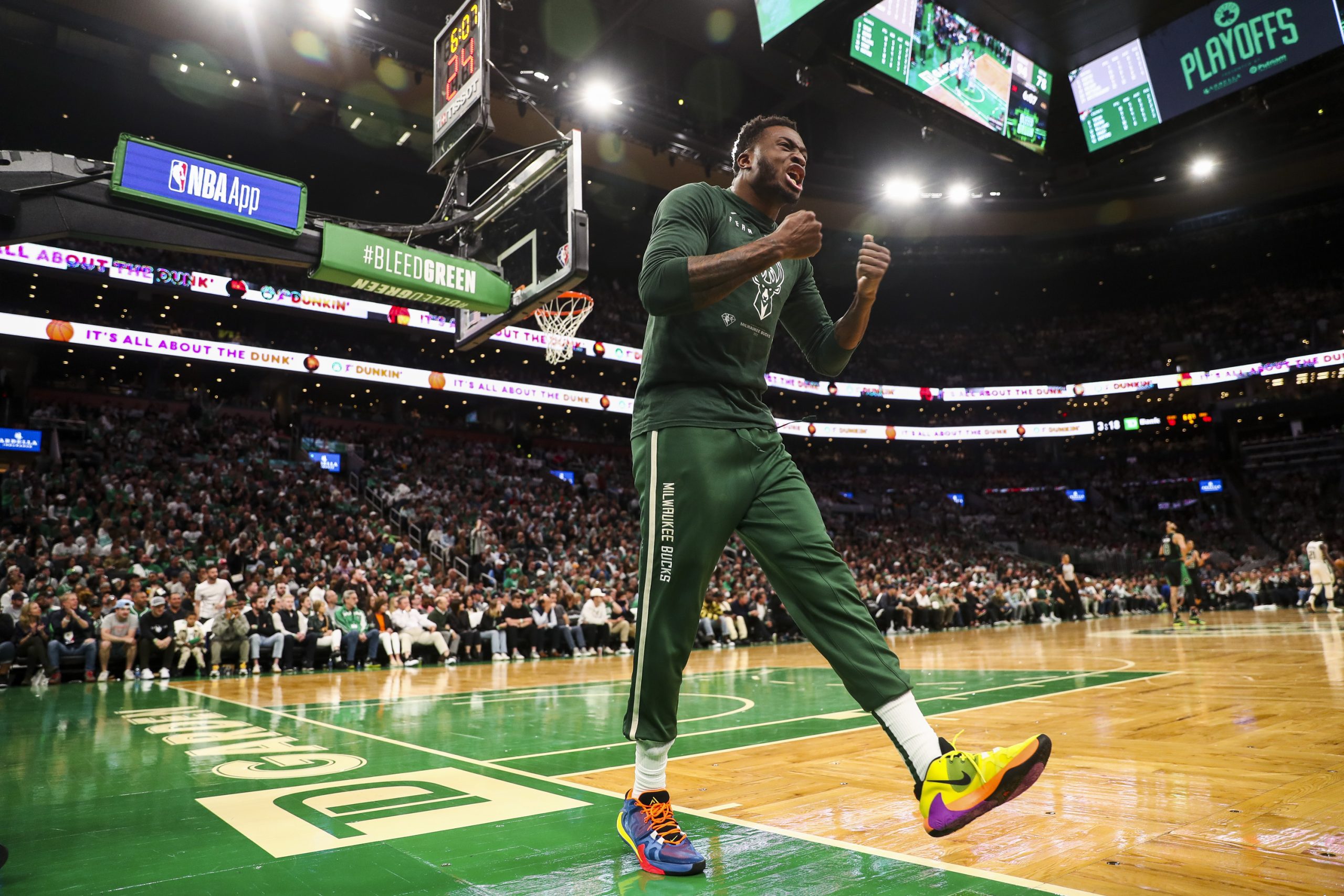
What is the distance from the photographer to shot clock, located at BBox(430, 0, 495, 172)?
21.5ft

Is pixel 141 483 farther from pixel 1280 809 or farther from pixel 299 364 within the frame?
pixel 1280 809

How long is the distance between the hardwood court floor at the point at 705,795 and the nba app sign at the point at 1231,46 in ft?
28.8

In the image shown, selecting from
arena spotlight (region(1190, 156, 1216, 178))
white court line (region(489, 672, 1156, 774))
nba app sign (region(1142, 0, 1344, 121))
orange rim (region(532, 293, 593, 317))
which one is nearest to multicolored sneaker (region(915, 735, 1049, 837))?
white court line (region(489, 672, 1156, 774))

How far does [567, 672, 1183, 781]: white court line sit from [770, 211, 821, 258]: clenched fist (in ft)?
7.98

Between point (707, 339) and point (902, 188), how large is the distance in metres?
24.4

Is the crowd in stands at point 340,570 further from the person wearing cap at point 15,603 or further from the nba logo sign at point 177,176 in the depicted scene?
the nba logo sign at point 177,176

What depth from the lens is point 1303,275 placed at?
1435 inches

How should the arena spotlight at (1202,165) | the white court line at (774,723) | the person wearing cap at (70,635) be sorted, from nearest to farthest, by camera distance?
the white court line at (774,723)
the person wearing cap at (70,635)
the arena spotlight at (1202,165)

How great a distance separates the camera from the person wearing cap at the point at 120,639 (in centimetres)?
1004

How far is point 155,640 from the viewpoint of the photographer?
34.1 ft

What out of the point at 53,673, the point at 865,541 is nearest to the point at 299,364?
the point at 53,673

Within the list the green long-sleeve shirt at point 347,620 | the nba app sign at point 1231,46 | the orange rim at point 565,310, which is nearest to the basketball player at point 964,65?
the nba app sign at point 1231,46

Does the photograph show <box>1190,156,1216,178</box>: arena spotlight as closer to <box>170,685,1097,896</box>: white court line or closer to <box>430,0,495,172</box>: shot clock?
<box>430,0,495,172</box>: shot clock

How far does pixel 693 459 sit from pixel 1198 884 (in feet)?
5.06
